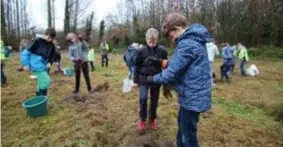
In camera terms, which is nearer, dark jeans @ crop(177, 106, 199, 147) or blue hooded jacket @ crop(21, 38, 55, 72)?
dark jeans @ crop(177, 106, 199, 147)

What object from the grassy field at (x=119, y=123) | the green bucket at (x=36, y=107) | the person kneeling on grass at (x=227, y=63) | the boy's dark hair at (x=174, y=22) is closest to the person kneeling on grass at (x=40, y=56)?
the green bucket at (x=36, y=107)

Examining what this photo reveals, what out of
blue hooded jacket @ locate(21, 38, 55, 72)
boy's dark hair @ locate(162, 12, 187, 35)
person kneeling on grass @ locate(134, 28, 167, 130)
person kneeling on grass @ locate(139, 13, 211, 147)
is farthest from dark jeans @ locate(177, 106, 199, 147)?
blue hooded jacket @ locate(21, 38, 55, 72)

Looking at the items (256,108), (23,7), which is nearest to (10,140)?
(256,108)

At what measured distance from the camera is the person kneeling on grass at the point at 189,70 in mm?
2689

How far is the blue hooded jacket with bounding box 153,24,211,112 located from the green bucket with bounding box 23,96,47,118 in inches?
130

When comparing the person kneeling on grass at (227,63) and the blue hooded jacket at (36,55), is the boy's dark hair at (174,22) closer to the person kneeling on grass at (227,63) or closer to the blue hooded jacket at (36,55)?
the blue hooded jacket at (36,55)

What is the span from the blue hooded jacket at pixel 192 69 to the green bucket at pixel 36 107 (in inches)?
130

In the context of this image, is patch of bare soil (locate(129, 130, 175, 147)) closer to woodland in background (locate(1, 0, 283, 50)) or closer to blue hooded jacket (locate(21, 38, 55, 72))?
blue hooded jacket (locate(21, 38, 55, 72))

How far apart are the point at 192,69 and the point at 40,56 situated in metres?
3.62

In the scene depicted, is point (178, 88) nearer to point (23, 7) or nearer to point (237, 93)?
point (237, 93)

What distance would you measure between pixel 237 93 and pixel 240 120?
10.7 ft

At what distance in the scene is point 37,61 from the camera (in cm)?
536

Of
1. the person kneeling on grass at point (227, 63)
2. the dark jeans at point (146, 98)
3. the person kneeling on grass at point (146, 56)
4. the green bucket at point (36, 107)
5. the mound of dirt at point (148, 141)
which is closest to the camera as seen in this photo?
the mound of dirt at point (148, 141)

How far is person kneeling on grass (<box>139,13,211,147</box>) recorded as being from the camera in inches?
106
